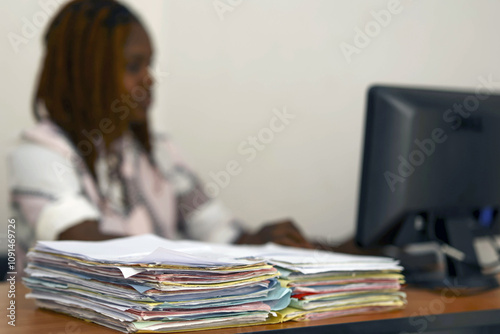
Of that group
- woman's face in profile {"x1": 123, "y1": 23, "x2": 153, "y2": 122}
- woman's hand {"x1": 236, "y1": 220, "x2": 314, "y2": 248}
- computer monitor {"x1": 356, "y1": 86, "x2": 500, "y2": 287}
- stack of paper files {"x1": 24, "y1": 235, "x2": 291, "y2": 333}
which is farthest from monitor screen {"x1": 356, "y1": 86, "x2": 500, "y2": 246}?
woman's face in profile {"x1": 123, "y1": 23, "x2": 153, "y2": 122}

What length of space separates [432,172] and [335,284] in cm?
45

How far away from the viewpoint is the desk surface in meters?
0.82

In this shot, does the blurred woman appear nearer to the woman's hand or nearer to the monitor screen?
the woman's hand

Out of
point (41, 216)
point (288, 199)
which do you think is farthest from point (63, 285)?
point (288, 199)

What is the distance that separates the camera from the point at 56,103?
173 centimetres

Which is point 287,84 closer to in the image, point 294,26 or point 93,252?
point 294,26

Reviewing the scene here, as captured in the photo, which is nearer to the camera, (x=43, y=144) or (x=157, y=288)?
(x=157, y=288)

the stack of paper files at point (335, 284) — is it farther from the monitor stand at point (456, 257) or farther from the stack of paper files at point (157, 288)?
the monitor stand at point (456, 257)

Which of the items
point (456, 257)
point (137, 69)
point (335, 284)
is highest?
point (137, 69)

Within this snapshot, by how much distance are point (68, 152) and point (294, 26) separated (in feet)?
3.41

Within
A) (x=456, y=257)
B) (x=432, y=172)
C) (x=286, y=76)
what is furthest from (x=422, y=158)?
(x=286, y=76)

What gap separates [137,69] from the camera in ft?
5.95

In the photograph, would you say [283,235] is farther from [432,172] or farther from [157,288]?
[157,288]

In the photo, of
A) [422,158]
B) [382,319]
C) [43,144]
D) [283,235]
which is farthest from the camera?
[43,144]
